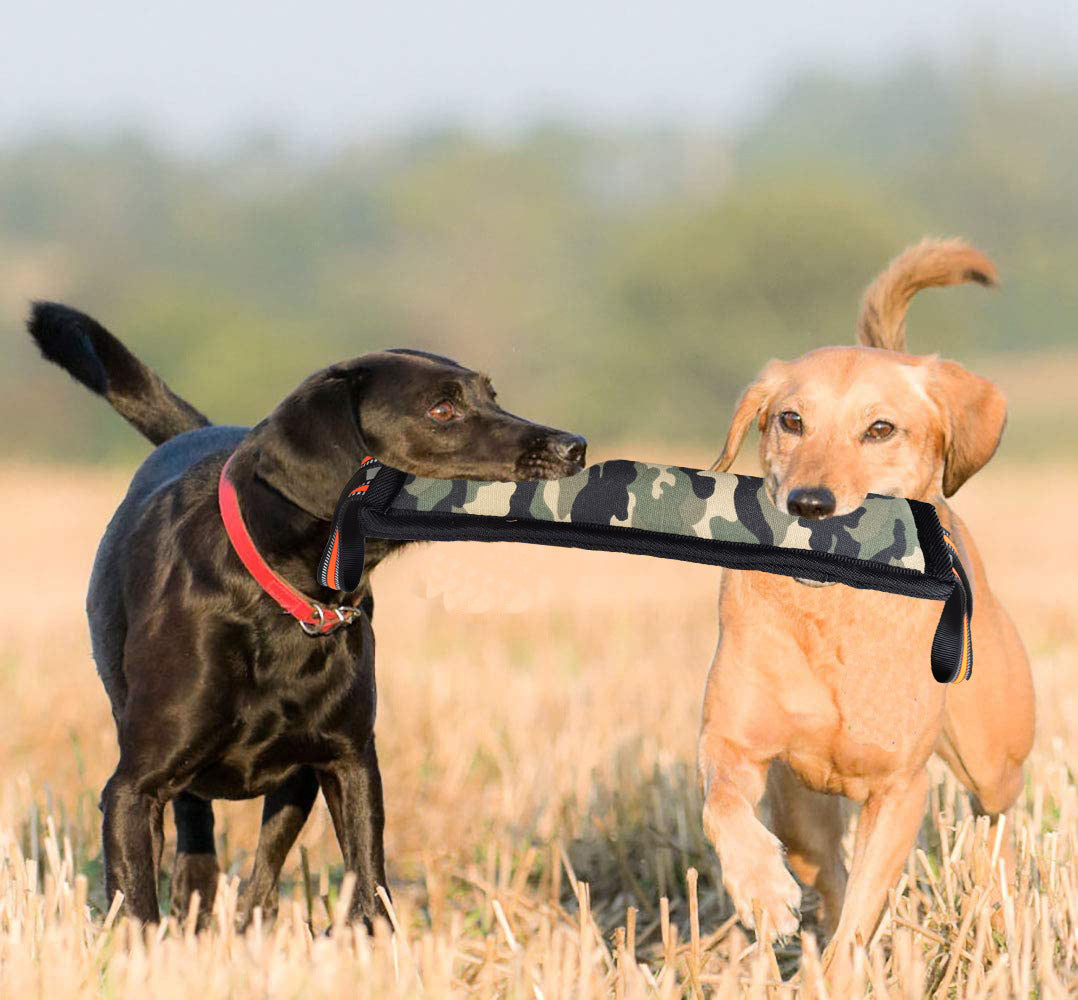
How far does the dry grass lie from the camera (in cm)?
341

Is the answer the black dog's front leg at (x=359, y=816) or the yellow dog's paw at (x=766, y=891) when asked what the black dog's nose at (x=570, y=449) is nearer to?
the black dog's front leg at (x=359, y=816)

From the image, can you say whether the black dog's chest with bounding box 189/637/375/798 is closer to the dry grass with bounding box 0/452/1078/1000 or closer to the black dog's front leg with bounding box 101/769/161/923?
the black dog's front leg with bounding box 101/769/161/923

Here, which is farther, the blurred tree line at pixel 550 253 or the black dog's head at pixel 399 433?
the blurred tree line at pixel 550 253

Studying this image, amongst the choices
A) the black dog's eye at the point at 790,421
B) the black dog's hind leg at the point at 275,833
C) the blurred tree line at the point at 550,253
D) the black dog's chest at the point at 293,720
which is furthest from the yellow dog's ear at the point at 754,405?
the blurred tree line at the point at 550,253

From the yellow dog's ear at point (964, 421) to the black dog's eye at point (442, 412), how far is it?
137 cm

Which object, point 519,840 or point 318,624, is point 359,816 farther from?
point 519,840

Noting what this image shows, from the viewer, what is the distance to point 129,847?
3988mm

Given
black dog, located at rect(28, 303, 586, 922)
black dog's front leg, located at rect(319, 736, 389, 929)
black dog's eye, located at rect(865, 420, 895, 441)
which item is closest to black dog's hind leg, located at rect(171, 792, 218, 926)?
black dog, located at rect(28, 303, 586, 922)

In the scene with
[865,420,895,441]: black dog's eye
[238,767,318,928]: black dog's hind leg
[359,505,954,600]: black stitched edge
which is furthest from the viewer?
[238,767,318,928]: black dog's hind leg

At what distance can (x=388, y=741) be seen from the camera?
7.06 m

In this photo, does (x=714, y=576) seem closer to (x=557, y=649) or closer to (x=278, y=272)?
(x=557, y=649)

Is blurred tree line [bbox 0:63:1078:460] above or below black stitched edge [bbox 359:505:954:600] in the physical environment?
above

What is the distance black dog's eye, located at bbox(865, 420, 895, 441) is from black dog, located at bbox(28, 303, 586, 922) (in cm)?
84

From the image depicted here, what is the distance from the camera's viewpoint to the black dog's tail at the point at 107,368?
210 inches
